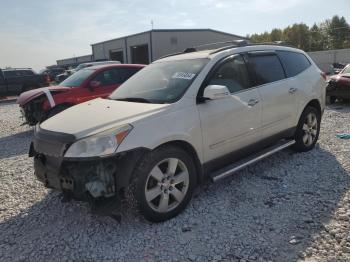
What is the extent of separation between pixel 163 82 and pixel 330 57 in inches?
1483

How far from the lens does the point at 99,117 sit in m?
3.65

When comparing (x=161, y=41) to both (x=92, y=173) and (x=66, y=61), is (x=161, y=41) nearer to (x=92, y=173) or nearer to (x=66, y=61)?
(x=92, y=173)

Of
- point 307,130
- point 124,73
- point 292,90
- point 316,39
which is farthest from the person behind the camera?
point 316,39

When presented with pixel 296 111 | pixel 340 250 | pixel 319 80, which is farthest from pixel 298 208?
pixel 319 80

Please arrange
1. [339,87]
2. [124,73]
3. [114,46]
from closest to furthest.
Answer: [124,73] < [339,87] < [114,46]

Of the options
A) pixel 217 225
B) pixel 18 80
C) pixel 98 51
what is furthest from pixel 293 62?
pixel 98 51

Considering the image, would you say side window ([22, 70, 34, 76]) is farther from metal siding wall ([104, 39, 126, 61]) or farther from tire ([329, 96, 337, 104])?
metal siding wall ([104, 39, 126, 61])

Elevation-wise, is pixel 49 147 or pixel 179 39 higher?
pixel 179 39

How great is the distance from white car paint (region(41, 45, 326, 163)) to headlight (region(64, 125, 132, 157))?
63 millimetres

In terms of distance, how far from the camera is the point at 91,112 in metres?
3.93

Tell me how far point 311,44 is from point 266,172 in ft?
317

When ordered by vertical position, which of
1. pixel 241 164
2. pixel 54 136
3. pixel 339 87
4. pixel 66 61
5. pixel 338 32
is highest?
pixel 338 32

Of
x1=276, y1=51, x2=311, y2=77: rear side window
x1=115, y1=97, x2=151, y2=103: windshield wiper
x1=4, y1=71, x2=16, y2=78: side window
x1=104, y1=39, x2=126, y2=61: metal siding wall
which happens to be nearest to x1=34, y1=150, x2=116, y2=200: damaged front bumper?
x1=115, y1=97, x2=151, y2=103: windshield wiper

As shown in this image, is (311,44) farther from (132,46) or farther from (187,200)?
(187,200)
